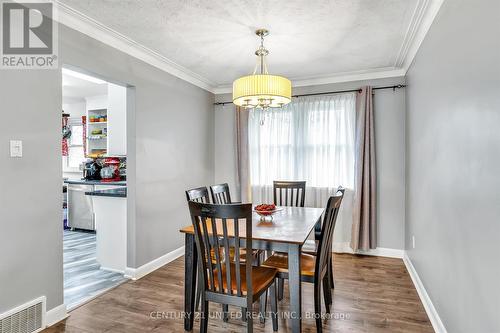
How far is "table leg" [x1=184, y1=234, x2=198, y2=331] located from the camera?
219cm

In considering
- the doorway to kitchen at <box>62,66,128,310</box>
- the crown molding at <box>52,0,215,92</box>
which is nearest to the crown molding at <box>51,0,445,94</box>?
the crown molding at <box>52,0,215,92</box>

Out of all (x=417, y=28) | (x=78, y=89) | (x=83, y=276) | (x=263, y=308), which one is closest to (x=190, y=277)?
(x=263, y=308)

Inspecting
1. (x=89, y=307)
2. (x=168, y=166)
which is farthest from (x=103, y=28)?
(x=89, y=307)

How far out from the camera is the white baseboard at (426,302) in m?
2.14

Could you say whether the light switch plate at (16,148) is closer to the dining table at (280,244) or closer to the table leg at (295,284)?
the dining table at (280,244)

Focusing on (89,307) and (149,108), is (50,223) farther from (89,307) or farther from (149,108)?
(149,108)

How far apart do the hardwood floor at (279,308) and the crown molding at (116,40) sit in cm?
242

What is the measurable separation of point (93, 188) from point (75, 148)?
6.29 feet

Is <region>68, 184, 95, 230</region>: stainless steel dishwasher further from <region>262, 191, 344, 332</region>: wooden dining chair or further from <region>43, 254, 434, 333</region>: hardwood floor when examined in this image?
<region>262, 191, 344, 332</region>: wooden dining chair

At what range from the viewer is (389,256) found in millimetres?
3914

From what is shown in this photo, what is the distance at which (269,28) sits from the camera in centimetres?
271

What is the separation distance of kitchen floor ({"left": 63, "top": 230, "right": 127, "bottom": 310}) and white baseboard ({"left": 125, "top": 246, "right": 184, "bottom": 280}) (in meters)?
0.09

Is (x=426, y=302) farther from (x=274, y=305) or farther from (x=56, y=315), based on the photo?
(x=56, y=315)

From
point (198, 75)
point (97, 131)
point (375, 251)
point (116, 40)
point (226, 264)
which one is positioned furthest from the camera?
point (97, 131)
